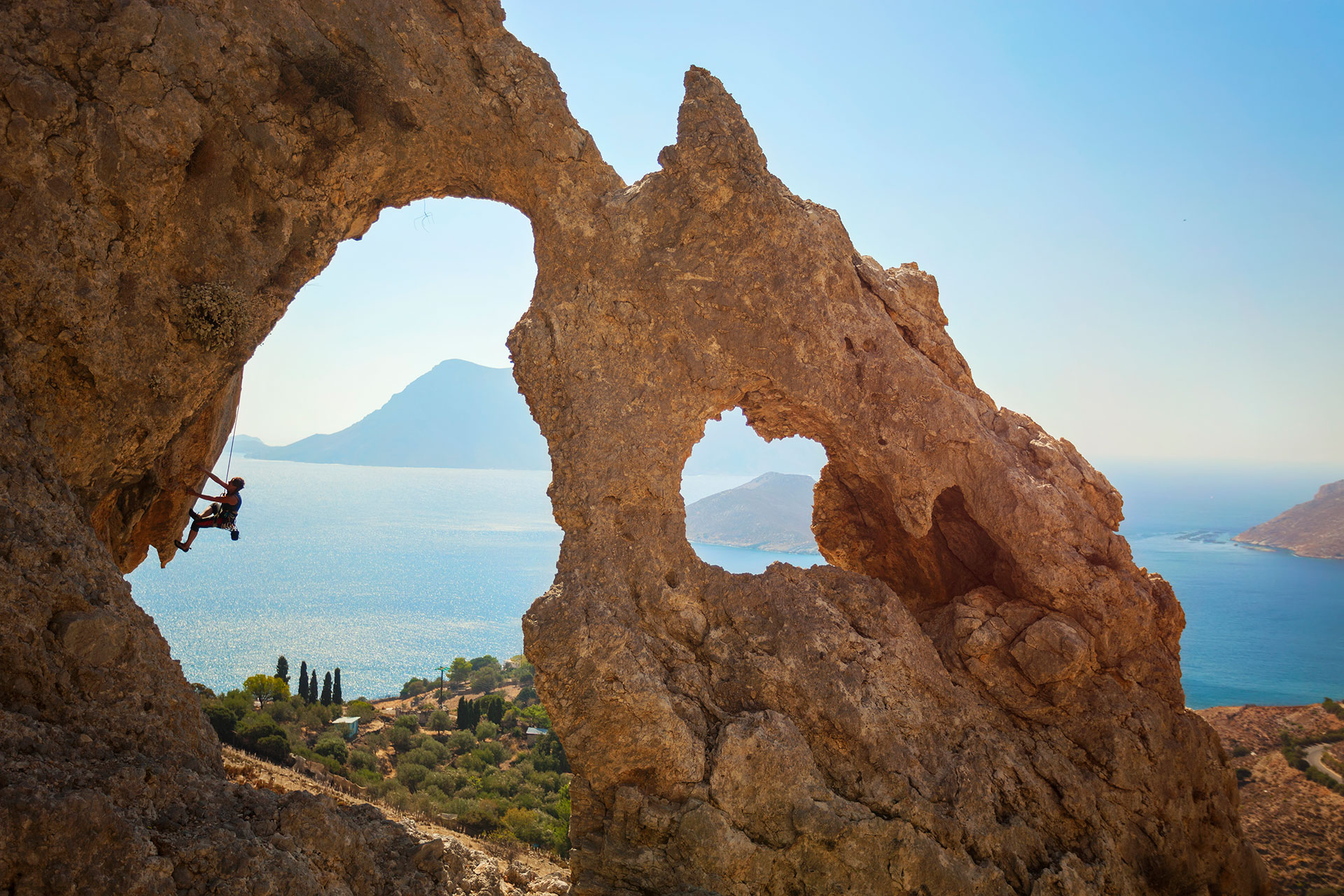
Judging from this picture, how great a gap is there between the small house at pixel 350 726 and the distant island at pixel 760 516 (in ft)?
137

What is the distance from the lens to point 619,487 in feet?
31.4

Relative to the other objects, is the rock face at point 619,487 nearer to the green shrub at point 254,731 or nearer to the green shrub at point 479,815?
the green shrub at point 479,815

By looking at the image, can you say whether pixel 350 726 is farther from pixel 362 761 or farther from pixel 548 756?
pixel 548 756

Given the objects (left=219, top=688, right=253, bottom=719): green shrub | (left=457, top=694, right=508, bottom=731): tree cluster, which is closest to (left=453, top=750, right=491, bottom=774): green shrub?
(left=457, top=694, right=508, bottom=731): tree cluster

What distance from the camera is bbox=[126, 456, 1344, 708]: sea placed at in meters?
39.8

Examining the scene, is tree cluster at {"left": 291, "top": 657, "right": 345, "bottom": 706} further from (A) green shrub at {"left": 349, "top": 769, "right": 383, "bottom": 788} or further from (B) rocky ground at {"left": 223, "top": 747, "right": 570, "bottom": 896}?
(B) rocky ground at {"left": 223, "top": 747, "right": 570, "bottom": 896}

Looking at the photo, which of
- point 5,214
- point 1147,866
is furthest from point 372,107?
point 1147,866

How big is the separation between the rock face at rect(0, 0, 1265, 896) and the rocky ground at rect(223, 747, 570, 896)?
0.48m

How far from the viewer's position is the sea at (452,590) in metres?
39.8

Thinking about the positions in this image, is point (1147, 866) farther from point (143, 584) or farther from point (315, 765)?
point (143, 584)

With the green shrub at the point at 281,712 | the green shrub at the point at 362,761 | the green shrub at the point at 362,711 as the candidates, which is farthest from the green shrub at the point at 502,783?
the green shrub at the point at 281,712

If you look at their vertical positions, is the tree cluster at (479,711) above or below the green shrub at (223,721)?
below

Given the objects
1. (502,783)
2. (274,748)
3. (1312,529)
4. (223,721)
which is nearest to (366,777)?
(274,748)

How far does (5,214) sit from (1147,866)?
15.4 m
